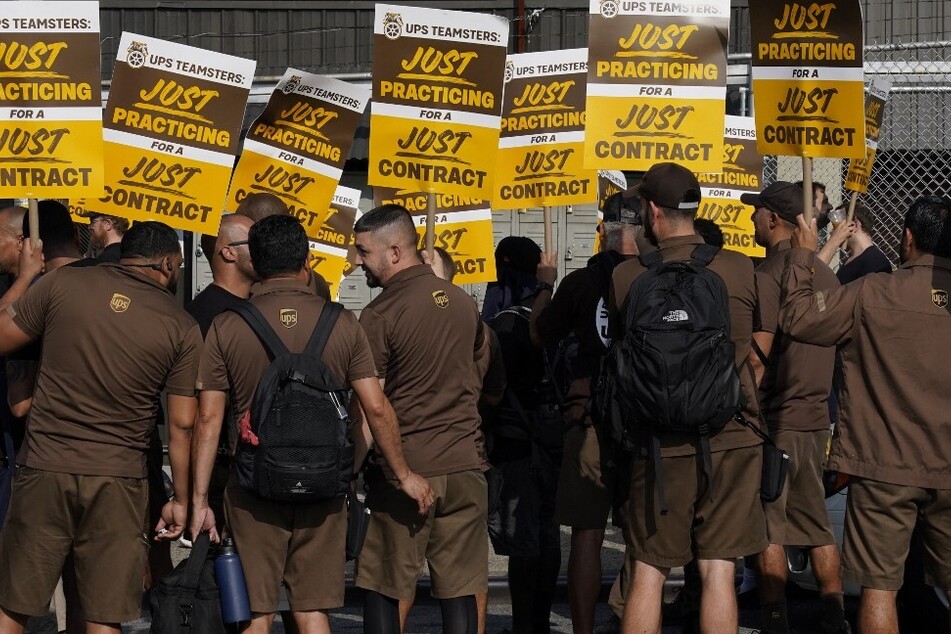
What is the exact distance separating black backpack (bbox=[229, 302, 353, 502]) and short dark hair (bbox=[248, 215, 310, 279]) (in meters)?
0.21

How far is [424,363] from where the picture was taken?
19.9ft

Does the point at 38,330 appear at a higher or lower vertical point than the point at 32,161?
lower

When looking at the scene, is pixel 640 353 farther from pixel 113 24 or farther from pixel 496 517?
pixel 113 24

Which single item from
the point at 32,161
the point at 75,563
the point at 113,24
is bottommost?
the point at 75,563

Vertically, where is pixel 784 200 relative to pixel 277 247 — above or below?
above

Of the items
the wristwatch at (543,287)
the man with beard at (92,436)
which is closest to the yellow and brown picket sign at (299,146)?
the wristwatch at (543,287)

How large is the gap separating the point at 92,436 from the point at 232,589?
0.81 m

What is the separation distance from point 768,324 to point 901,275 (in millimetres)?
678

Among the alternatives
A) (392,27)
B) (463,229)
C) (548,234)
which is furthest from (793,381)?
(392,27)

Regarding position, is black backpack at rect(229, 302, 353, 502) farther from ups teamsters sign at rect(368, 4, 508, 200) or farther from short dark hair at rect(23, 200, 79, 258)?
ups teamsters sign at rect(368, 4, 508, 200)

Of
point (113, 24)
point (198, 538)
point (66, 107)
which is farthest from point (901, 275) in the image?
point (113, 24)

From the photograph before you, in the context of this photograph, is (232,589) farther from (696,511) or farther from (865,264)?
(865,264)

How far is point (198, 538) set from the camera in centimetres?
562

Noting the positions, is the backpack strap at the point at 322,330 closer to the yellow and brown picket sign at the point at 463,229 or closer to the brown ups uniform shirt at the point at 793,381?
the brown ups uniform shirt at the point at 793,381
